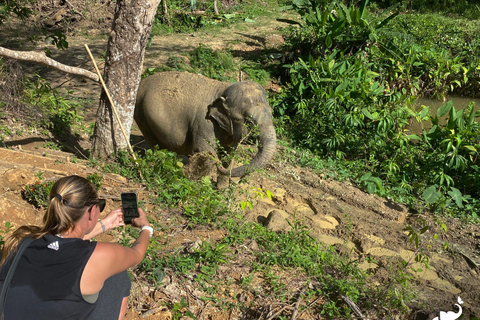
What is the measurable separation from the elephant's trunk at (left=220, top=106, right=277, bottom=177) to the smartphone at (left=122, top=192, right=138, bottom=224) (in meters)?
3.01

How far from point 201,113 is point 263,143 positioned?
1.06 metres

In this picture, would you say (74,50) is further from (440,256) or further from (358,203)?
(440,256)

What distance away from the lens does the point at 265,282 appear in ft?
13.2

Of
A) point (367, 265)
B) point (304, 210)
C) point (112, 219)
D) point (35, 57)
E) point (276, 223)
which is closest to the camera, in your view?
point (112, 219)

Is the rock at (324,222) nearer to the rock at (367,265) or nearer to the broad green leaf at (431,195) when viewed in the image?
the rock at (367,265)

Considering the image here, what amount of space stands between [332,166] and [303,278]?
3.90m

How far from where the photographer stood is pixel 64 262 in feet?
7.14

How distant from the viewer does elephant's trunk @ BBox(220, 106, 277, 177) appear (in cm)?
582

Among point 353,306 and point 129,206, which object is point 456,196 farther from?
point 129,206

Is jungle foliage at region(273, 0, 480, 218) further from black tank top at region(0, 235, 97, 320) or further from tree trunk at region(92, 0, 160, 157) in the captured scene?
black tank top at region(0, 235, 97, 320)

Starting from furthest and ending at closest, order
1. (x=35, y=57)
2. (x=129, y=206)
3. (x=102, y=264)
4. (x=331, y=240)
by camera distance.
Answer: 1. (x=331, y=240)
2. (x=35, y=57)
3. (x=129, y=206)
4. (x=102, y=264)

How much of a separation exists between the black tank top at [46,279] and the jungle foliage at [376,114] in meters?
5.61

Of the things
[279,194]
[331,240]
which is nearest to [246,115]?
[279,194]

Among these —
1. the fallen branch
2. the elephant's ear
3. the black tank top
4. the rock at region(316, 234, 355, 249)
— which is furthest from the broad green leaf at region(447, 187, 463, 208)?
the black tank top
